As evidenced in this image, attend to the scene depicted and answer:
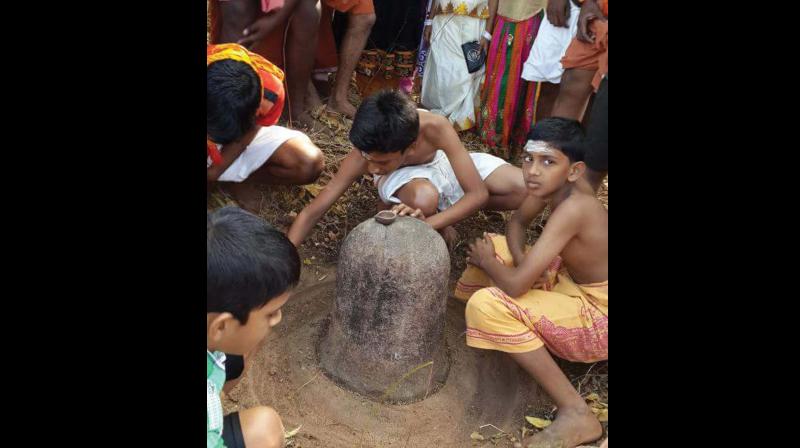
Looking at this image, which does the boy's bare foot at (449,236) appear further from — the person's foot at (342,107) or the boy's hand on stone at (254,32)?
the boy's hand on stone at (254,32)

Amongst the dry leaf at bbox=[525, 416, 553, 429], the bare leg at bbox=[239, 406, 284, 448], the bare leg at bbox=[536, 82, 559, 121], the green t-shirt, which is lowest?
the dry leaf at bbox=[525, 416, 553, 429]

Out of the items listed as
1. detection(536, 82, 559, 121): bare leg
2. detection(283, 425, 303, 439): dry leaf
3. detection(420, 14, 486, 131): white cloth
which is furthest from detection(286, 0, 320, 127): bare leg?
detection(283, 425, 303, 439): dry leaf

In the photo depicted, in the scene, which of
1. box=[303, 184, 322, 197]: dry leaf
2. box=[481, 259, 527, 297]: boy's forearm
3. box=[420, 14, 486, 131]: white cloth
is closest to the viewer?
box=[481, 259, 527, 297]: boy's forearm

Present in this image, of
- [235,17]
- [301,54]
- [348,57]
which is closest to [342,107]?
[348,57]

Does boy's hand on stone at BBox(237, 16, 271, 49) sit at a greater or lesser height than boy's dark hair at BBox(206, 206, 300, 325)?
greater

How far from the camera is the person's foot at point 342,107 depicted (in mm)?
4365

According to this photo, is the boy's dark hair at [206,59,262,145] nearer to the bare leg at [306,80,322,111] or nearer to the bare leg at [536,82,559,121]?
the bare leg at [306,80,322,111]

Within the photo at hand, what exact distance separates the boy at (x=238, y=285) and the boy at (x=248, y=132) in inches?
47.8

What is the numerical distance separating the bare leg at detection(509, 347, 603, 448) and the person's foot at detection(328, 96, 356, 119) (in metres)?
2.33

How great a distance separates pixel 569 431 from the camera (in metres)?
2.48

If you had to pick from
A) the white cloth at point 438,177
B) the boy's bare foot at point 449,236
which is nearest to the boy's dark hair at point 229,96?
the white cloth at point 438,177

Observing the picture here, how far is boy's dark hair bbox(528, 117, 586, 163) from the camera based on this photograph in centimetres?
247

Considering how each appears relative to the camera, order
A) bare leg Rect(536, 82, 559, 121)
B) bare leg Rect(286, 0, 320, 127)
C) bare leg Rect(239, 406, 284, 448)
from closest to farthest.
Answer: bare leg Rect(239, 406, 284, 448) → bare leg Rect(286, 0, 320, 127) → bare leg Rect(536, 82, 559, 121)

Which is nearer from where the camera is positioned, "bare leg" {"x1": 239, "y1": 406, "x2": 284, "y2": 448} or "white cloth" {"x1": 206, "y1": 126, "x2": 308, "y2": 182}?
"bare leg" {"x1": 239, "y1": 406, "x2": 284, "y2": 448}
